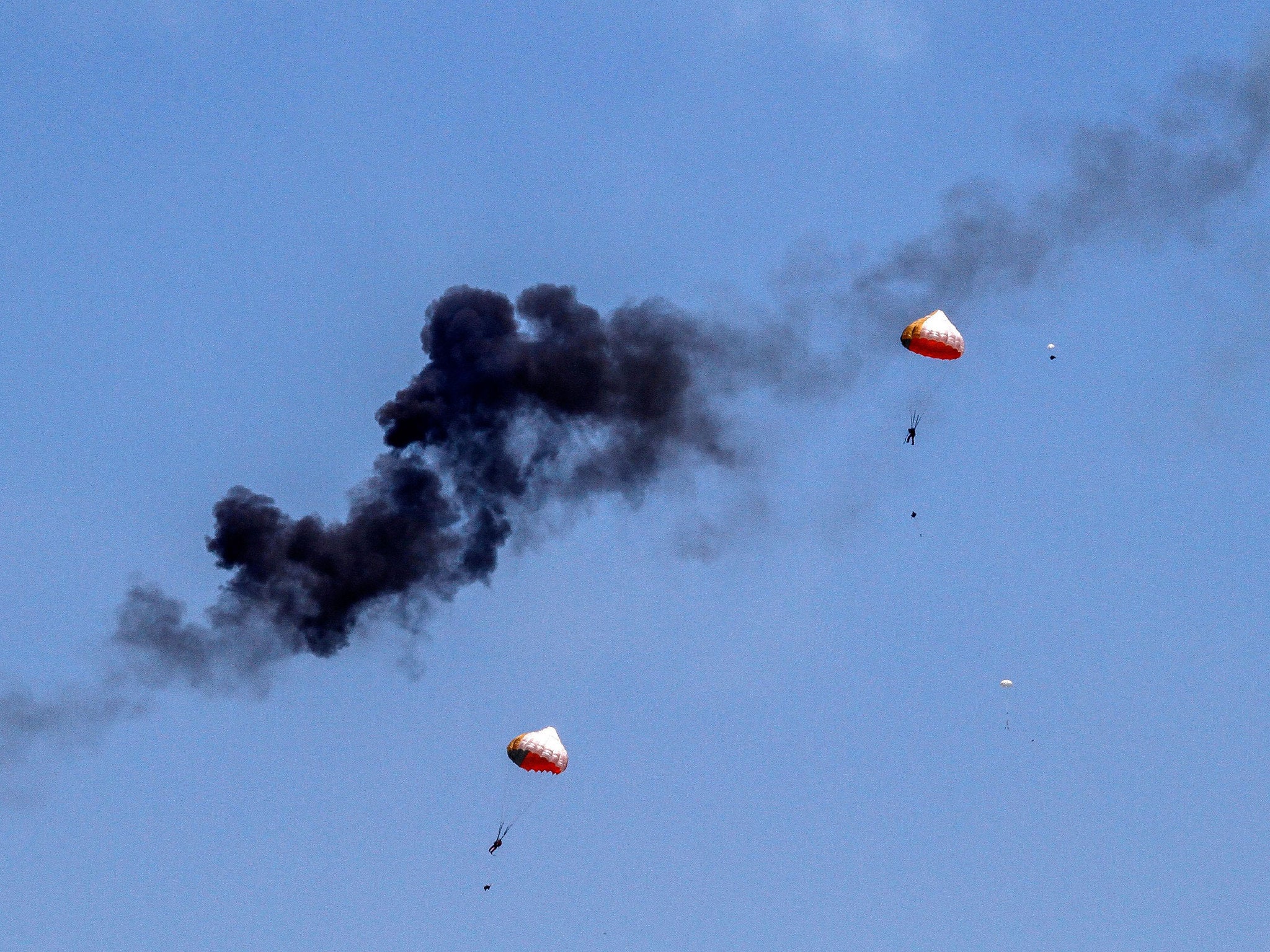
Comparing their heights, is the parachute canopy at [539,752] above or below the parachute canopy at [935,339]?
below

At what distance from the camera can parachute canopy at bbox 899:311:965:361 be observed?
85.2 m

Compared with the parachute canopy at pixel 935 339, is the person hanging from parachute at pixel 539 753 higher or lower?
lower

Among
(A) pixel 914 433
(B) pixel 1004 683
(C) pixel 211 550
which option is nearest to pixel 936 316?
(A) pixel 914 433

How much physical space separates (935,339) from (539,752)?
92.7 ft

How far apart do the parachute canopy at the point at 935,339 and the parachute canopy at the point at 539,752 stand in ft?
87.5

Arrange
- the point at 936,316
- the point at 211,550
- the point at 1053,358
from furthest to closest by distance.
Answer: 1. the point at 211,550
2. the point at 936,316
3. the point at 1053,358

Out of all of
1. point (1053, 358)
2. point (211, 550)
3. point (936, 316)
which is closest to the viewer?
point (1053, 358)

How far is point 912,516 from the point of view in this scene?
83.4m

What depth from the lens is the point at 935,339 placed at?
8512 cm

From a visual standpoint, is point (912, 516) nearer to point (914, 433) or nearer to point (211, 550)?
point (914, 433)

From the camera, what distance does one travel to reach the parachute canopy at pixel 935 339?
85250mm

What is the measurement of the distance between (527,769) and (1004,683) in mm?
25217

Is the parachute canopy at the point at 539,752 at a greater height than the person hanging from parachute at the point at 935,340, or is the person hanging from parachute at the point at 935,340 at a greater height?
the person hanging from parachute at the point at 935,340

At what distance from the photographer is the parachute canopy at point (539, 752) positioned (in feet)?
276
